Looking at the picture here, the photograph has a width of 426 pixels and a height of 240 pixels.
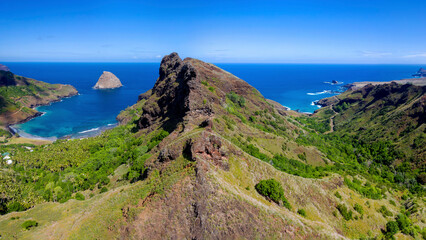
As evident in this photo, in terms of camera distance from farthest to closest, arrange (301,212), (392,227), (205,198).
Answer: (392,227)
(301,212)
(205,198)

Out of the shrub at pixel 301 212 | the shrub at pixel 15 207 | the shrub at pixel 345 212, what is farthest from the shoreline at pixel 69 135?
the shrub at pixel 345 212

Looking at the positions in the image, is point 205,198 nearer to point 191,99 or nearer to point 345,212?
point 345,212

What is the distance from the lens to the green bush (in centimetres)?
3528

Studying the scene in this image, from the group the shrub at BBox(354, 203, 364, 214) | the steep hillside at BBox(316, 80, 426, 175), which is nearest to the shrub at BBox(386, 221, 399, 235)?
the shrub at BBox(354, 203, 364, 214)

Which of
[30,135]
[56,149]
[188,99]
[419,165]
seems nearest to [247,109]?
[188,99]

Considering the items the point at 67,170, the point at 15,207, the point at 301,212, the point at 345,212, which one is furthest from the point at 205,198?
A: the point at 67,170

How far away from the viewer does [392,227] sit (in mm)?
42812

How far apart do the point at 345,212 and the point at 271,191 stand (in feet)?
58.8

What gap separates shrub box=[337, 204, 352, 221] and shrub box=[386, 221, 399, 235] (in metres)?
9.77

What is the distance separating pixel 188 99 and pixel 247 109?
43.6 metres

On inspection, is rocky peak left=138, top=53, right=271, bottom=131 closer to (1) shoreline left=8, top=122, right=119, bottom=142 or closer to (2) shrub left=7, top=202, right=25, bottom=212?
(2) shrub left=7, top=202, right=25, bottom=212

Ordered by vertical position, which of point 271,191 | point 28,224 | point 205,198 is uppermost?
point 205,198

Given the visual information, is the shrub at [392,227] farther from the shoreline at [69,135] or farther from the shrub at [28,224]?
the shoreline at [69,135]

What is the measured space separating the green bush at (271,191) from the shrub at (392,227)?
2540 centimetres
